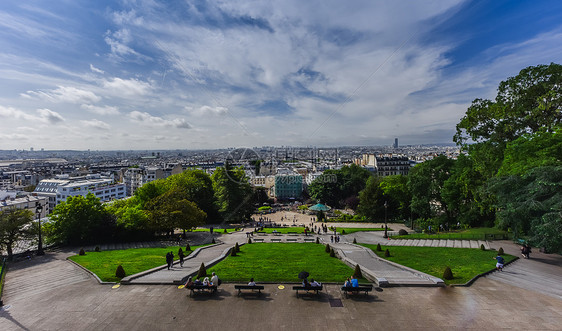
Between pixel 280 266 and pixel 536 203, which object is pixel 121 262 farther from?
pixel 536 203

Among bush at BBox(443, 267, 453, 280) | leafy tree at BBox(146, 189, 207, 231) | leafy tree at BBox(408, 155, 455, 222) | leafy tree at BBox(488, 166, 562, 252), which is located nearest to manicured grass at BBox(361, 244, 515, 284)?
bush at BBox(443, 267, 453, 280)

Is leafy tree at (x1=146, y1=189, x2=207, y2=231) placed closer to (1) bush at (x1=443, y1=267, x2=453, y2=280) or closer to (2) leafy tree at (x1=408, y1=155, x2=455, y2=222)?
(1) bush at (x1=443, y1=267, x2=453, y2=280)

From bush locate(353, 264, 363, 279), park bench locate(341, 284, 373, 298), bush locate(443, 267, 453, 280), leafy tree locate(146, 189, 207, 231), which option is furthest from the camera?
leafy tree locate(146, 189, 207, 231)

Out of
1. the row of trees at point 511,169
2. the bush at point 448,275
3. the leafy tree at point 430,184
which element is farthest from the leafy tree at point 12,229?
the leafy tree at point 430,184

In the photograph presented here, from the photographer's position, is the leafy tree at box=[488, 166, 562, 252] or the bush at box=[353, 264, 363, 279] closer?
the bush at box=[353, 264, 363, 279]

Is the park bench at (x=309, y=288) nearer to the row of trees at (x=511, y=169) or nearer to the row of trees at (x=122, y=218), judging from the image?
the row of trees at (x=511, y=169)

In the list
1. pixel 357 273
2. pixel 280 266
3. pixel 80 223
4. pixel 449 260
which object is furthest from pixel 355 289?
pixel 80 223
